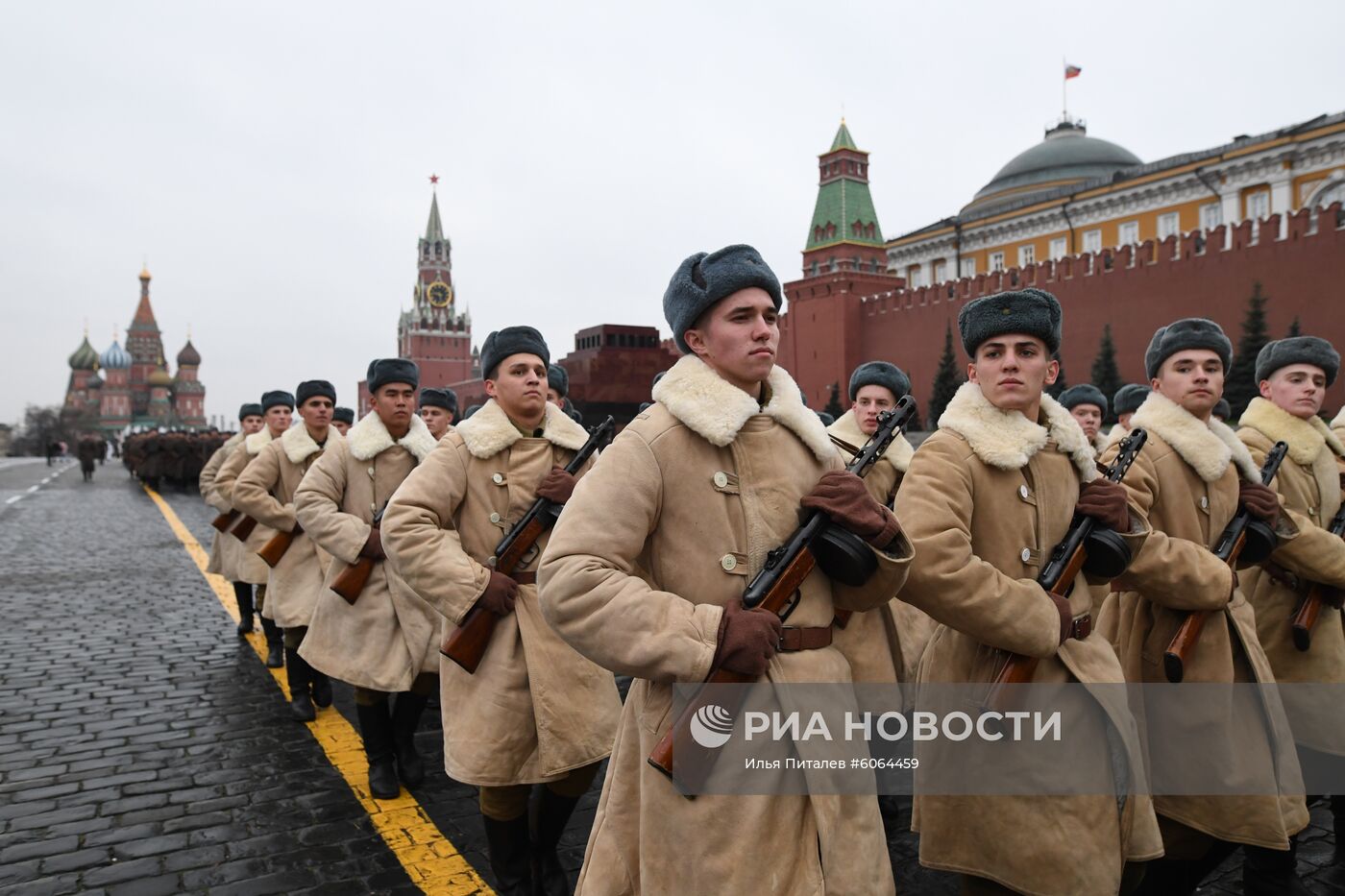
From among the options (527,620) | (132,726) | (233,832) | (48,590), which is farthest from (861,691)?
(48,590)

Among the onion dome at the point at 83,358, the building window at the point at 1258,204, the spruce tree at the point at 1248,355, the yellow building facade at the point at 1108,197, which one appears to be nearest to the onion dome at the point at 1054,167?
the yellow building facade at the point at 1108,197

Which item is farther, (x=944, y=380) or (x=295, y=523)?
(x=944, y=380)

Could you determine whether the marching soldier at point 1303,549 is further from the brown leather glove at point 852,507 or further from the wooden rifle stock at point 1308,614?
the brown leather glove at point 852,507

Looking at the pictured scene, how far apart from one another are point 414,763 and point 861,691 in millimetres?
2646

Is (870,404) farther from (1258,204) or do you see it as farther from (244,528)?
(1258,204)

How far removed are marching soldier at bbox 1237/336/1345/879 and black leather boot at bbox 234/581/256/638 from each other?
7759 mm

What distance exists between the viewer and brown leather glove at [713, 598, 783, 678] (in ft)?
6.65

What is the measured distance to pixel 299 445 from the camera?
6.58 m

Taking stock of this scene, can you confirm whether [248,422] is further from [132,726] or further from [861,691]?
[861,691]

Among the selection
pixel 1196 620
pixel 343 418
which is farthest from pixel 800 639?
pixel 343 418

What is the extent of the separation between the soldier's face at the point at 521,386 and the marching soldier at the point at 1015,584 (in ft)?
5.68

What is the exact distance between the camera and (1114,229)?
41.2m

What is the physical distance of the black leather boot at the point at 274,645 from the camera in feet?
23.3

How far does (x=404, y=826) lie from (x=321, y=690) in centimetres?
227
